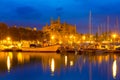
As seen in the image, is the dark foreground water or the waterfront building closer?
A: the dark foreground water

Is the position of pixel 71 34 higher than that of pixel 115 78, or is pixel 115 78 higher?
pixel 71 34

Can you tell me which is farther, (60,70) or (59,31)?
(59,31)

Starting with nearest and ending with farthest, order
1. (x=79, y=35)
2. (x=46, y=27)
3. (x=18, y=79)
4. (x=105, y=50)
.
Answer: (x=18, y=79)
(x=105, y=50)
(x=46, y=27)
(x=79, y=35)

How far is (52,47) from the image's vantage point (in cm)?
7294

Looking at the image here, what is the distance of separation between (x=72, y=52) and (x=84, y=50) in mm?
2858

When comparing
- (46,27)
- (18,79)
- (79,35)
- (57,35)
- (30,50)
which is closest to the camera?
(18,79)

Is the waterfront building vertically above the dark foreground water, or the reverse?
the waterfront building

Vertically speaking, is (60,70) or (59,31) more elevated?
(59,31)

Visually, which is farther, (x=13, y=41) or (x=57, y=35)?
(x=57, y=35)

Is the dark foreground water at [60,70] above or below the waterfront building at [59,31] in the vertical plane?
below

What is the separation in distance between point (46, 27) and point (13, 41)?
3591 cm

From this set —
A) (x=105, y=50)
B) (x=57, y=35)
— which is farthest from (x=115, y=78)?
(x=57, y=35)

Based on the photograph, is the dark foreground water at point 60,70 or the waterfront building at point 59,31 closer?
the dark foreground water at point 60,70

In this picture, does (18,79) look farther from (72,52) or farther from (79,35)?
(79,35)
